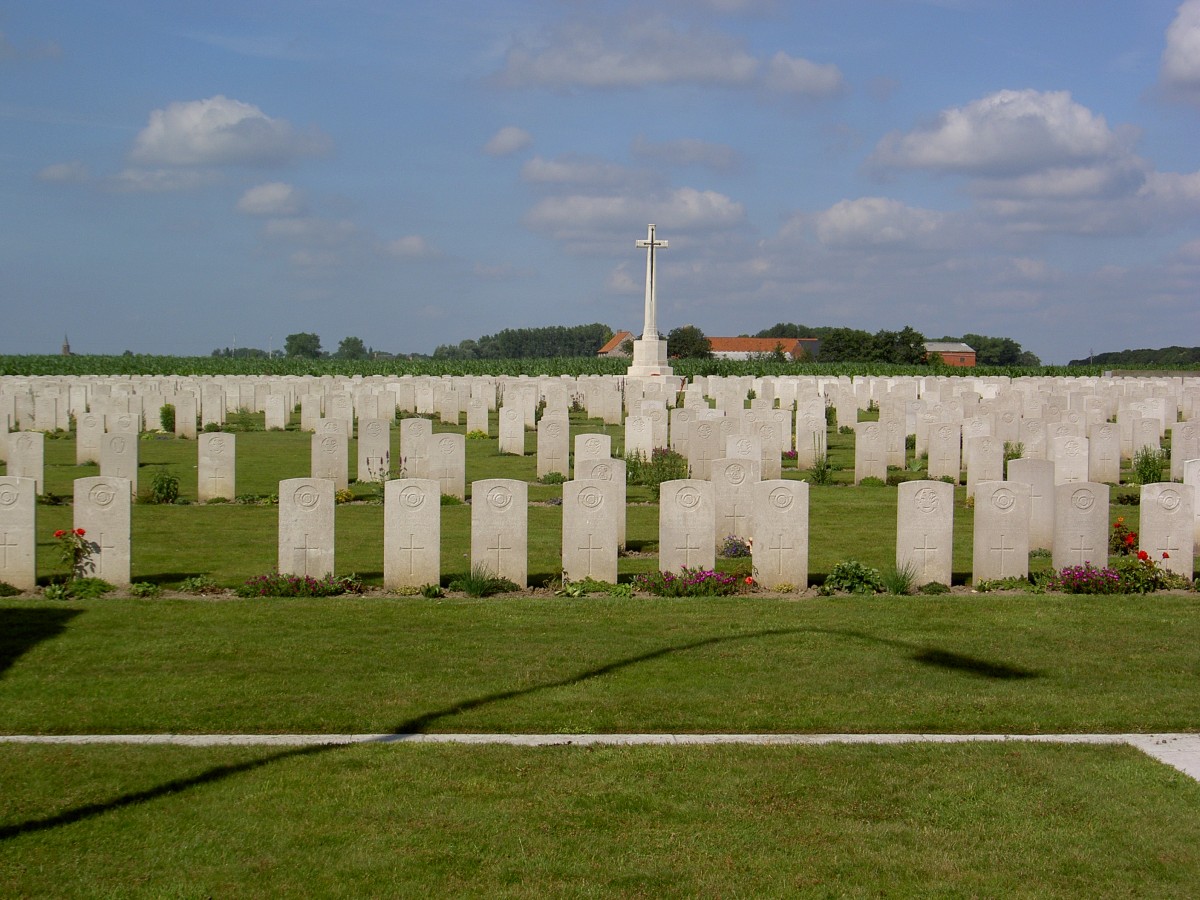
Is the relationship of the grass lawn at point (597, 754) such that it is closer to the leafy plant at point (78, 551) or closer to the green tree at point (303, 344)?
the leafy plant at point (78, 551)

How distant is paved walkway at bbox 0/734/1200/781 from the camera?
281 inches

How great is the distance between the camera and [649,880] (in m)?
5.24

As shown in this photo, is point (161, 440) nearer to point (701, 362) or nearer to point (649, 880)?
point (649, 880)

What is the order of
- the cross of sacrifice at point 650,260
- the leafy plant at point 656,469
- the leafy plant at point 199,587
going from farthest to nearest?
1. the cross of sacrifice at point 650,260
2. the leafy plant at point 656,469
3. the leafy plant at point 199,587

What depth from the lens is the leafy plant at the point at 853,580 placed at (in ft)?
38.9

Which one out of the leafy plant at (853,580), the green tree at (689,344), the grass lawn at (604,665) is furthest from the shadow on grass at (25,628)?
the green tree at (689,344)

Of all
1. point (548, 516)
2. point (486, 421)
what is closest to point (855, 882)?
point (548, 516)

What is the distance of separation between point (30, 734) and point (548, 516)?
10.2m

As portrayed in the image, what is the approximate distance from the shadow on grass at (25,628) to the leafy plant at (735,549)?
6960 mm

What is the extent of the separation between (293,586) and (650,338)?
34.4 meters

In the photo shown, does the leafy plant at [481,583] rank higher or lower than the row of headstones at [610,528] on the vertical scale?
lower

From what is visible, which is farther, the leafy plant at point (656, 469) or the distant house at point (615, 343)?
the distant house at point (615, 343)

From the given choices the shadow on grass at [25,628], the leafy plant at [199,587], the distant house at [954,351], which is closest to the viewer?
the shadow on grass at [25,628]

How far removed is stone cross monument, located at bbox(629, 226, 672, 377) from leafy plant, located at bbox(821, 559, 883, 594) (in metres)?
31.8
